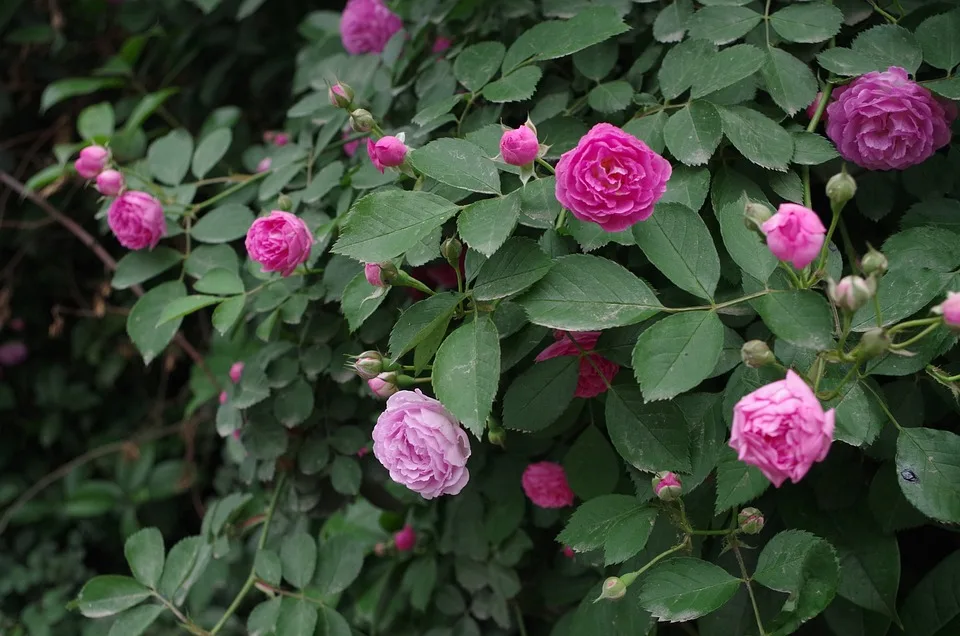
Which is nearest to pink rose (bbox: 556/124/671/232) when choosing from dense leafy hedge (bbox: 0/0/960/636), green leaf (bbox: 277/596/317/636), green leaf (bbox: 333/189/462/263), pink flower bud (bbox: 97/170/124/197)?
dense leafy hedge (bbox: 0/0/960/636)

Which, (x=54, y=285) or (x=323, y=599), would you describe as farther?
(x=54, y=285)

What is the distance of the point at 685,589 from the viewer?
707 mm

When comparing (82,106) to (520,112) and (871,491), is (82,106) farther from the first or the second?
(871,491)

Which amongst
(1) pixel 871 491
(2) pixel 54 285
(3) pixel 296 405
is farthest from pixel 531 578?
(2) pixel 54 285

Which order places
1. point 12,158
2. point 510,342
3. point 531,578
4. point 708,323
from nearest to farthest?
1. point 708,323
2. point 510,342
3. point 531,578
4. point 12,158

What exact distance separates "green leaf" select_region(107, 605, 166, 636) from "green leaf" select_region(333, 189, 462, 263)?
606 mm

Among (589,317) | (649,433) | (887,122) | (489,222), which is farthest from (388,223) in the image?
(887,122)

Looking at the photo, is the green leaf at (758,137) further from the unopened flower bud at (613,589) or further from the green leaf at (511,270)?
the unopened flower bud at (613,589)

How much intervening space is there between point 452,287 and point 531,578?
0.49 metres

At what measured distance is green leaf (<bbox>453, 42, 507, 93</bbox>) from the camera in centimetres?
94

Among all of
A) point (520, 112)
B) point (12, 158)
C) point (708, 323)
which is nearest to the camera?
point (708, 323)

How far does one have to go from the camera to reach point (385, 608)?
4.19 feet

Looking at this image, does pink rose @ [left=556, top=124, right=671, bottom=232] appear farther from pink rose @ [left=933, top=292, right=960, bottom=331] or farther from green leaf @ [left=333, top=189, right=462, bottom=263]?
pink rose @ [left=933, top=292, right=960, bottom=331]

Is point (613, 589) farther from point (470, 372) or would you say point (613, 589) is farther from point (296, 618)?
point (296, 618)
